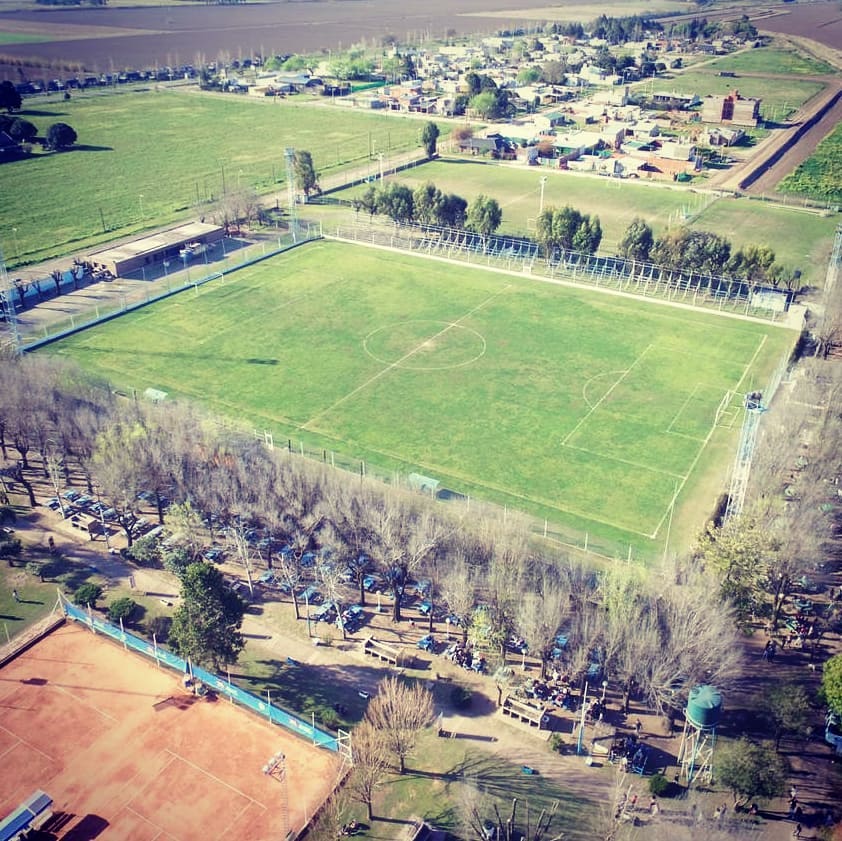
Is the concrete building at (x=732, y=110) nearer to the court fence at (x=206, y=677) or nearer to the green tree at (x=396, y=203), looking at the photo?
the green tree at (x=396, y=203)

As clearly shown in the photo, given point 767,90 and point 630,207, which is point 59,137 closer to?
point 630,207

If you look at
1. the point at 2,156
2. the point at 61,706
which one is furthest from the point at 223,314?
the point at 2,156

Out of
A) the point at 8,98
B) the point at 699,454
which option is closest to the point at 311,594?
the point at 699,454

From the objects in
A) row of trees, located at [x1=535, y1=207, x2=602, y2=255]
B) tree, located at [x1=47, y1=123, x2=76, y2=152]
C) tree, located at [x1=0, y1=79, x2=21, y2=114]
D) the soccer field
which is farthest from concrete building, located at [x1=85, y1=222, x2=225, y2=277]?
tree, located at [x1=0, y1=79, x2=21, y2=114]

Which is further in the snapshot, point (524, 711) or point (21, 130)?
point (21, 130)

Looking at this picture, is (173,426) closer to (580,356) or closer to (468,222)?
(580,356)

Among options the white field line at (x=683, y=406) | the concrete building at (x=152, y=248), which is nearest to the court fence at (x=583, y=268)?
the concrete building at (x=152, y=248)
